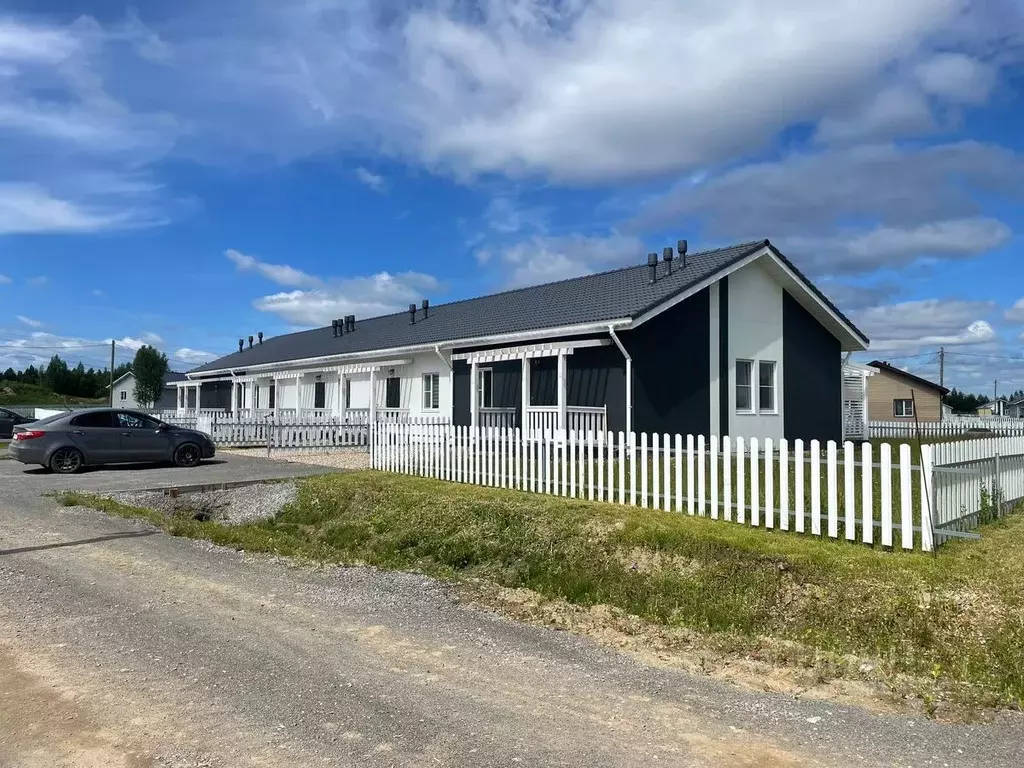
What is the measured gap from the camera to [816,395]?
69.3 feet

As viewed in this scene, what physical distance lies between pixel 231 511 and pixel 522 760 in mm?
9552

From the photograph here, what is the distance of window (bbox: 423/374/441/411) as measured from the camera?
75.7ft

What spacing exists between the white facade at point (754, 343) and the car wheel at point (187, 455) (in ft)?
39.8

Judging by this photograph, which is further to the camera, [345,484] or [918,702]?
[345,484]

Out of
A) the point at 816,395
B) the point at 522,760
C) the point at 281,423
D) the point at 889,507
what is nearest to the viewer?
the point at 522,760

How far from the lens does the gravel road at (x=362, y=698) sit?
353 centimetres

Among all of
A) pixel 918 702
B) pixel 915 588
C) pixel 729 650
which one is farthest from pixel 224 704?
pixel 915 588

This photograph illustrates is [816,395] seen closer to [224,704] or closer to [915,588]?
[915,588]

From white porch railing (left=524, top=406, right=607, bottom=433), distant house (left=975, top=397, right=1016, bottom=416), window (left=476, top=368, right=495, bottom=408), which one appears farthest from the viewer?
distant house (left=975, top=397, right=1016, bottom=416)

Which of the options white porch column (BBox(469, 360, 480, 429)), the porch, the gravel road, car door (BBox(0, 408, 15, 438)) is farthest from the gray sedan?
car door (BBox(0, 408, 15, 438))

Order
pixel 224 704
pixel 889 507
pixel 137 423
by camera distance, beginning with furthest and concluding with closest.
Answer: pixel 137 423 → pixel 889 507 → pixel 224 704

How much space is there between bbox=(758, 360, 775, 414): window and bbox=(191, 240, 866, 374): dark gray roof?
2.36m

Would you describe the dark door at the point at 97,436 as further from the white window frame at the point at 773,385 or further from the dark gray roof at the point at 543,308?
the white window frame at the point at 773,385

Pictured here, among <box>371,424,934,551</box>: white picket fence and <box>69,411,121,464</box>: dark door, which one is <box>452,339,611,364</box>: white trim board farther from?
<box>69,411,121,464</box>: dark door
